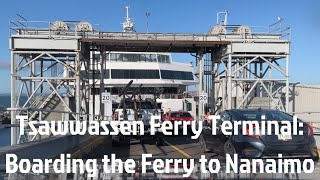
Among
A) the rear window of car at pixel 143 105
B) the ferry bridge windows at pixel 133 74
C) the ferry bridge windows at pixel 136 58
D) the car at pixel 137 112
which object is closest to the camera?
the car at pixel 137 112

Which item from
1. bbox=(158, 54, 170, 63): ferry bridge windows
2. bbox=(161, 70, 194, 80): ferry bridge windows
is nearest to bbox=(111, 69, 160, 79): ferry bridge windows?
bbox=(161, 70, 194, 80): ferry bridge windows

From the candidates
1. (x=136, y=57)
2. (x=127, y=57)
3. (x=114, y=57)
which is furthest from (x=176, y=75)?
(x=114, y=57)

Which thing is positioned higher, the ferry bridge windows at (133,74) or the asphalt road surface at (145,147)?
the ferry bridge windows at (133,74)

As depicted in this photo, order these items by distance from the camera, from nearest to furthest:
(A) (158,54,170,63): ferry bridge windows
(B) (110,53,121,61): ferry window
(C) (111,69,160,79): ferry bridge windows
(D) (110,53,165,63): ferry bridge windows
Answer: (C) (111,69,160,79): ferry bridge windows → (B) (110,53,121,61): ferry window → (D) (110,53,165,63): ferry bridge windows → (A) (158,54,170,63): ferry bridge windows

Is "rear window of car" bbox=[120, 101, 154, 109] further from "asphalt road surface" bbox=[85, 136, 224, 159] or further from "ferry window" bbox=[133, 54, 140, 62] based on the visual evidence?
"ferry window" bbox=[133, 54, 140, 62]

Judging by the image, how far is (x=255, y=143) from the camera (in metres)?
8.93

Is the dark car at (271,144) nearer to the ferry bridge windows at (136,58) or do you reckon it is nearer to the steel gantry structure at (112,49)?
the steel gantry structure at (112,49)

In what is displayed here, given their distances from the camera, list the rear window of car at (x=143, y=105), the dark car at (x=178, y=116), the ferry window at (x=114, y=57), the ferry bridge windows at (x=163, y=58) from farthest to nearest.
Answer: the ferry bridge windows at (x=163, y=58)
the ferry window at (x=114, y=57)
the dark car at (x=178, y=116)
the rear window of car at (x=143, y=105)

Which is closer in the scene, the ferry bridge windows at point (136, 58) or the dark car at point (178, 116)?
the dark car at point (178, 116)

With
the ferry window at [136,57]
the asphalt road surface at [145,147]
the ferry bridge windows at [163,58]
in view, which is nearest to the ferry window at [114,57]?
the ferry window at [136,57]

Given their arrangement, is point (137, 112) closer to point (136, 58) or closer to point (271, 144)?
point (271, 144)

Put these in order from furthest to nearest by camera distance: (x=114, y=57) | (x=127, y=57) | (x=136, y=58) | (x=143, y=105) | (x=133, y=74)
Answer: (x=136, y=58) → (x=127, y=57) → (x=114, y=57) → (x=133, y=74) → (x=143, y=105)

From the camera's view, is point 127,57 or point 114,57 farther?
point 127,57

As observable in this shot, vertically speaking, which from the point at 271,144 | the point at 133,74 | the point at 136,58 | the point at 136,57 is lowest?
the point at 271,144
